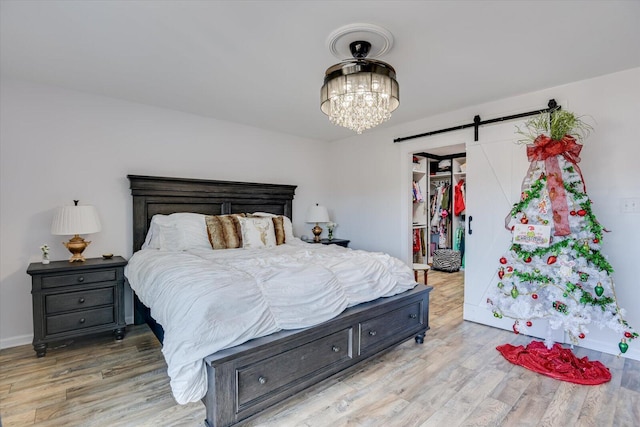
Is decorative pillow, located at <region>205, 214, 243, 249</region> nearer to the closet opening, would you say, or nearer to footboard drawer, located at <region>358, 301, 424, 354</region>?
footboard drawer, located at <region>358, 301, 424, 354</region>

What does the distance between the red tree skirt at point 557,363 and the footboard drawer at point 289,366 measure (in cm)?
146

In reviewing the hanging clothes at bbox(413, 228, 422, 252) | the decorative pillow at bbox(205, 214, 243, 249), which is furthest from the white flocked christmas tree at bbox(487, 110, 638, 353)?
the hanging clothes at bbox(413, 228, 422, 252)

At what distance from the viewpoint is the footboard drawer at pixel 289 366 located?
171 centimetres

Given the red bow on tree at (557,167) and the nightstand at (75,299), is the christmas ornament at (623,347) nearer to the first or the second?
the red bow on tree at (557,167)

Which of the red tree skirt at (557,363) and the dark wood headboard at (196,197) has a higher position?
the dark wood headboard at (196,197)

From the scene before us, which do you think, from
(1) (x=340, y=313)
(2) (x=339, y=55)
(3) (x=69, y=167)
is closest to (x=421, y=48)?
(2) (x=339, y=55)

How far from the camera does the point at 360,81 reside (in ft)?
6.49

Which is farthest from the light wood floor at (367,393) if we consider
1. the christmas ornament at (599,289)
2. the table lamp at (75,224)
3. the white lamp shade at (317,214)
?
the white lamp shade at (317,214)

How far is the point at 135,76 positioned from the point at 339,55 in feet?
5.90

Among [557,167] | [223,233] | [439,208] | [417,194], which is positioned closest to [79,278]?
[223,233]

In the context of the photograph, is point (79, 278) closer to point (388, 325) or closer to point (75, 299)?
point (75, 299)

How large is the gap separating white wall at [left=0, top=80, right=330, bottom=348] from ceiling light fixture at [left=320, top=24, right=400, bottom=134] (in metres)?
2.26

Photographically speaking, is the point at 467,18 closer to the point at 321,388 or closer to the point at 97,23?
the point at 97,23

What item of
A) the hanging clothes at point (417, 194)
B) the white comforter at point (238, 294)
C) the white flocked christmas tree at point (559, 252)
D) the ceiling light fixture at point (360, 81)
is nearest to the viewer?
the white comforter at point (238, 294)
